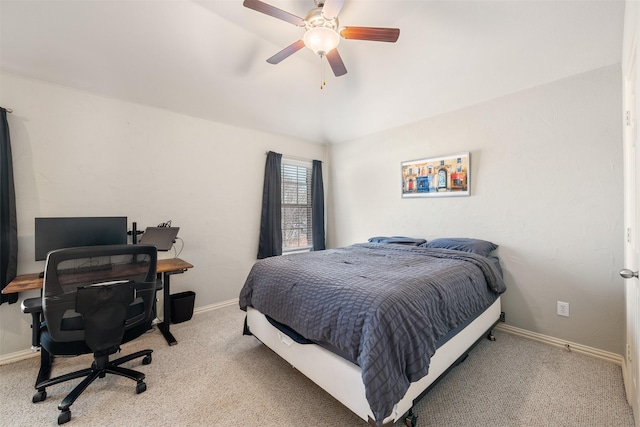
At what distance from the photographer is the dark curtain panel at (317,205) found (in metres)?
4.44

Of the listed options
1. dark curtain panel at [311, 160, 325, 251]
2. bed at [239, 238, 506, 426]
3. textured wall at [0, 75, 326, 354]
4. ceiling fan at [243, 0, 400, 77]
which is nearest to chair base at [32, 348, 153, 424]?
textured wall at [0, 75, 326, 354]

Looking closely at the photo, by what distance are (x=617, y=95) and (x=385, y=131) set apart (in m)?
2.25

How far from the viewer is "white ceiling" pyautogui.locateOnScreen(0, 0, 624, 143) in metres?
1.96

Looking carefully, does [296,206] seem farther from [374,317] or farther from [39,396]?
[39,396]

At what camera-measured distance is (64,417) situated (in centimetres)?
149

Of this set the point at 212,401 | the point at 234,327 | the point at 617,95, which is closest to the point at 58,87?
the point at 234,327

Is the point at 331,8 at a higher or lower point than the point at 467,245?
higher

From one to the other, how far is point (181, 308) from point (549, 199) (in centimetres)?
392

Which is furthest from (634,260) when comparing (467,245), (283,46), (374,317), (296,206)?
(296,206)

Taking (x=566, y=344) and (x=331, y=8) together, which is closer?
(x=331, y=8)

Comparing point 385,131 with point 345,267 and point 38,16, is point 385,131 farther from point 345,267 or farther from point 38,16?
point 38,16

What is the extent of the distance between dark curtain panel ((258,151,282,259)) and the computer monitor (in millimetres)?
1679

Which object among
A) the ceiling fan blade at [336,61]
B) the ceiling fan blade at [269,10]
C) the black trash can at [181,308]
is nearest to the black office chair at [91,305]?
the black trash can at [181,308]

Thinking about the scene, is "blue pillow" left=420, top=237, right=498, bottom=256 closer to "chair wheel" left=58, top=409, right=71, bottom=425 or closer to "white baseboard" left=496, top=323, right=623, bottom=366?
"white baseboard" left=496, top=323, right=623, bottom=366
